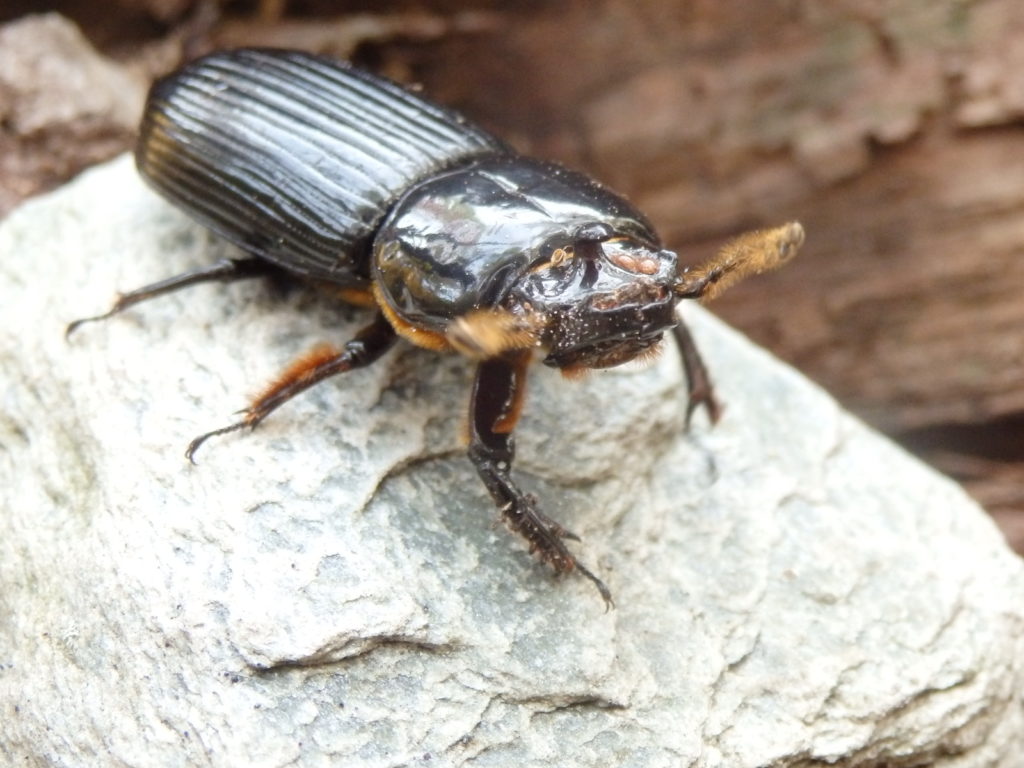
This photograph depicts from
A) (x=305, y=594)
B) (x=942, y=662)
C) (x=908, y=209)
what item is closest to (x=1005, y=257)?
(x=908, y=209)

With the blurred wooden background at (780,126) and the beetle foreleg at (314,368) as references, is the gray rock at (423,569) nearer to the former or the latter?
the beetle foreleg at (314,368)

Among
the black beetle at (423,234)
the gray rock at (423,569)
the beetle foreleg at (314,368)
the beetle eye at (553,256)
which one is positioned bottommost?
the gray rock at (423,569)

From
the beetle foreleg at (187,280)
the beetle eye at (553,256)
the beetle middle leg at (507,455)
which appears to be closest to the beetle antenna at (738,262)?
the beetle eye at (553,256)

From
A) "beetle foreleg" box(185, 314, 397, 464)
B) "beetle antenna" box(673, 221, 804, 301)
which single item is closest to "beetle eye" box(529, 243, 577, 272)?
"beetle antenna" box(673, 221, 804, 301)

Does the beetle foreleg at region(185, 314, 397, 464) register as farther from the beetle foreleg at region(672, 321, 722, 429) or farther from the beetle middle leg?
the beetle foreleg at region(672, 321, 722, 429)

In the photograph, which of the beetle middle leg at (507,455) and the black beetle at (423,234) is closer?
the black beetle at (423,234)
